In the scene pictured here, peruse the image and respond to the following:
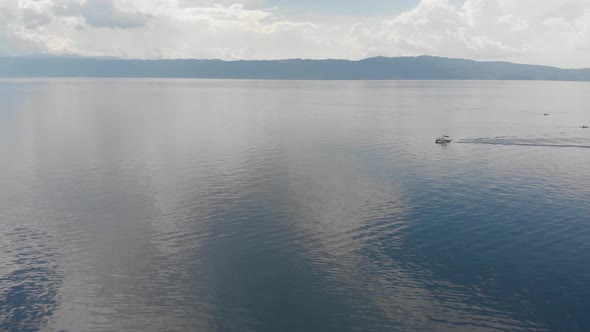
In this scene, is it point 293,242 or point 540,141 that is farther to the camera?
point 540,141

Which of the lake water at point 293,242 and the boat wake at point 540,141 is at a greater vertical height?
the boat wake at point 540,141

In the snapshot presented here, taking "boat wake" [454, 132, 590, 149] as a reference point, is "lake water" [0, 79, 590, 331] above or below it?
→ below

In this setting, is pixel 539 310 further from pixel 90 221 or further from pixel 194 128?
pixel 194 128

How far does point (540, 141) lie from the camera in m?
167

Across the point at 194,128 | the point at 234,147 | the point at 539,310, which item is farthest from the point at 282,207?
the point at 194,128

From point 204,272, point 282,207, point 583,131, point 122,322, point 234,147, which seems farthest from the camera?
point 583,131

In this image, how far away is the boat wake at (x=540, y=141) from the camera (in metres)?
161

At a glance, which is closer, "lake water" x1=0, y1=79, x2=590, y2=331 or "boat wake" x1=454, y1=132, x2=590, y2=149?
"lake water" x1=0, y1=79, x2=590, y2=331

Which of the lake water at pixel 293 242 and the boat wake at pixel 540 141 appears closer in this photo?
the lake water at pixel 293 242

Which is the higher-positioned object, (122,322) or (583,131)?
(583,131)

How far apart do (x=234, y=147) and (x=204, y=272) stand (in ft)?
306

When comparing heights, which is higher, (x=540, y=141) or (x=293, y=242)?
(x=540, y=141)

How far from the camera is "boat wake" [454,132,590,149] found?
16088 centimetres

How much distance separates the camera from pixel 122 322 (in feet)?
168
